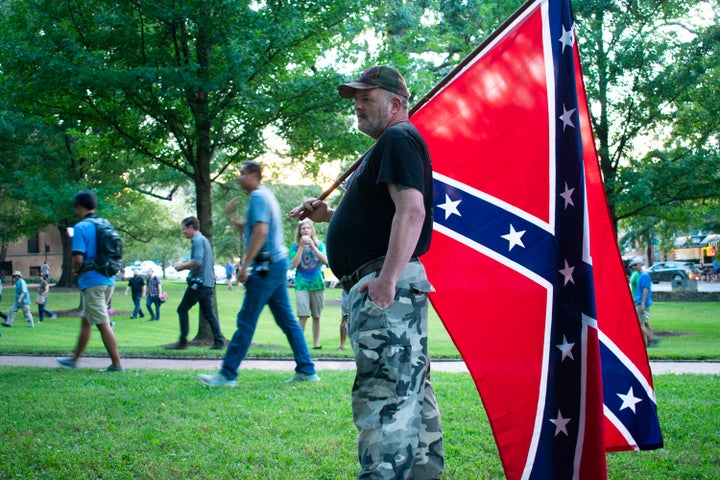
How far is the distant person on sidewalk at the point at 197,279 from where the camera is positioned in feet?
34.5

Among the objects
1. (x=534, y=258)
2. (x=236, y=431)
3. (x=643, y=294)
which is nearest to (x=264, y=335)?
(x=643, y=294)

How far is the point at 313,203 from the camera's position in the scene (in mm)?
3844

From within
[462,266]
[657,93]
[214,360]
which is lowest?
[214,360]

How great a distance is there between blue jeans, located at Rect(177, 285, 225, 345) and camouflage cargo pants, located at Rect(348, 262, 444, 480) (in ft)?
26.4

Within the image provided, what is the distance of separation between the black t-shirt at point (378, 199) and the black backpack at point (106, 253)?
5189 millimetres

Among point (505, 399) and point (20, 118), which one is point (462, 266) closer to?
point (505, 399)

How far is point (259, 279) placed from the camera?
6812mm

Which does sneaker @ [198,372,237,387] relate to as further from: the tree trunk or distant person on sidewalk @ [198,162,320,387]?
the tree trunk

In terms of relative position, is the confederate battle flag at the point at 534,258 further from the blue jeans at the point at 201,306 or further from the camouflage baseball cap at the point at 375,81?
the blue jeans at the point at 201,306

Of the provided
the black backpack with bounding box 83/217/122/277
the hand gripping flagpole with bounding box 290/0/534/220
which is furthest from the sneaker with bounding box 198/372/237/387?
the hand gripping flagpole with bounding box 290/0/534/220

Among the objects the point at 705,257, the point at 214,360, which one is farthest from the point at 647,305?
the point at 705,257

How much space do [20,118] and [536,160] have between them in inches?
817

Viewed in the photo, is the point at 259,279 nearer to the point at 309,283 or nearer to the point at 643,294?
the point at 309,283

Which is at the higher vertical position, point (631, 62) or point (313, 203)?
point (631, 62)
